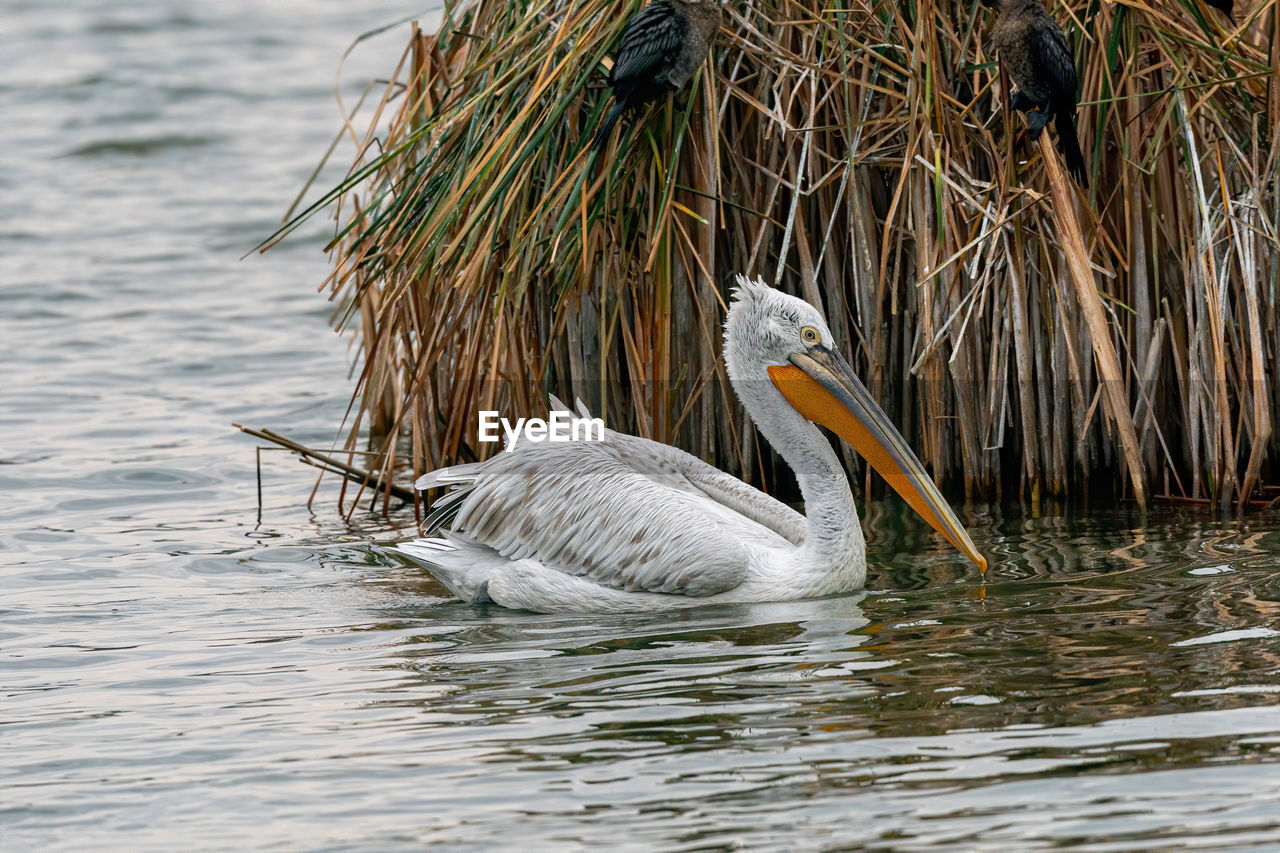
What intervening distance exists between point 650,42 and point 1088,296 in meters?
1.68

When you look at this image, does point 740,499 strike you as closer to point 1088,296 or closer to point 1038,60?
point 1088,296

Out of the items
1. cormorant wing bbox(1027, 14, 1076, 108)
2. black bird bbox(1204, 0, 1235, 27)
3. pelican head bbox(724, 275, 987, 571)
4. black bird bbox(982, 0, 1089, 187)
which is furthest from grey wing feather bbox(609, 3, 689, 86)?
black bird bbox(1204, 0, 1235, 27)

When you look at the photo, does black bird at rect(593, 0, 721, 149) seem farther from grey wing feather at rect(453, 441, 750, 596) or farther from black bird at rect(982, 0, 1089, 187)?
grey wing feather at rect(453, 441, 750, 596)

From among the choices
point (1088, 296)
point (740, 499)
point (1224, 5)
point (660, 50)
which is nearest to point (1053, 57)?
point (1224, 5)

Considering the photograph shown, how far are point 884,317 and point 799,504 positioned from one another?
32.3 inches

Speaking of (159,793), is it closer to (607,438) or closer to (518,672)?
(518,672)

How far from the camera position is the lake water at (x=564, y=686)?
356 centimetres

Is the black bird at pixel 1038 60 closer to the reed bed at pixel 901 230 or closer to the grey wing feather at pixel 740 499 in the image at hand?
the reed bed at pixel 901 230

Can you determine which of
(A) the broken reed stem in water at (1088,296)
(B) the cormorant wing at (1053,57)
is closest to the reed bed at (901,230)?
(A) the broken reed stem in water at (1088,296)

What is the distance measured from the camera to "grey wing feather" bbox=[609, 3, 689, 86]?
5.62 meters

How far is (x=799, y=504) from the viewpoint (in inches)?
268

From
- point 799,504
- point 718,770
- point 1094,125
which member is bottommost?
point 718,770

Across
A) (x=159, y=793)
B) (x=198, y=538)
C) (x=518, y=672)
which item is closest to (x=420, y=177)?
(x=198, y=538)

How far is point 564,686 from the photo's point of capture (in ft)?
14.8
